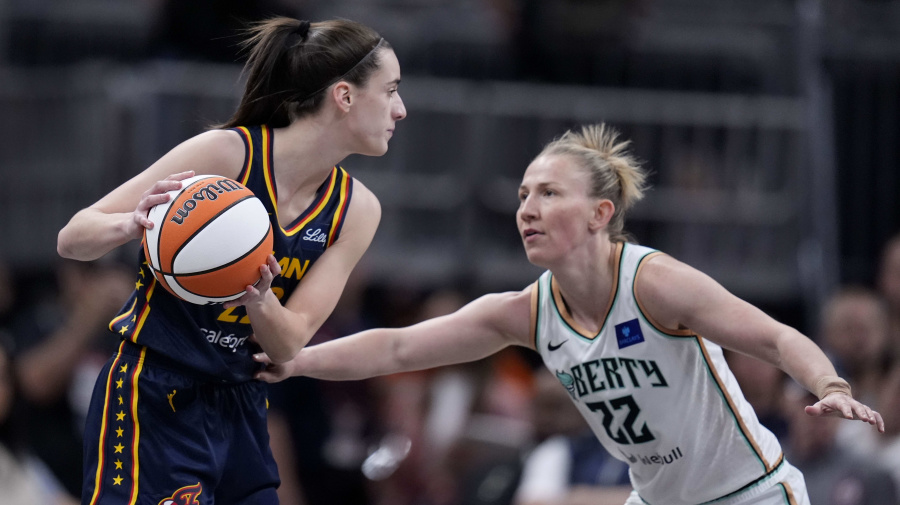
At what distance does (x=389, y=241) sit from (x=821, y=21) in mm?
3573

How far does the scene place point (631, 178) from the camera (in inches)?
189

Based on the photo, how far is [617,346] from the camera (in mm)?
4441

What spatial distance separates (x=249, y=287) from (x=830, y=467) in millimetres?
3947

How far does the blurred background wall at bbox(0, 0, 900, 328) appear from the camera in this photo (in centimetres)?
847

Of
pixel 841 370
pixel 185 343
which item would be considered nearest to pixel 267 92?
pixel 185 343

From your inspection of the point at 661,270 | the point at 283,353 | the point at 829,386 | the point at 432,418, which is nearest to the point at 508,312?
the point at 661,270

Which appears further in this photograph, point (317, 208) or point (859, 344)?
point (859, 344)

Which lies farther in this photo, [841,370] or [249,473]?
[841,370]

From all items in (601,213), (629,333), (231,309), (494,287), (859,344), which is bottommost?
(494,287)

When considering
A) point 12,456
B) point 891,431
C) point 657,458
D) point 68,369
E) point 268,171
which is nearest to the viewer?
point 268,171

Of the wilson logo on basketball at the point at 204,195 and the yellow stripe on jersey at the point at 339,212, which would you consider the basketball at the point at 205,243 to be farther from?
the yellow stripe on jersey at the point at 339,212

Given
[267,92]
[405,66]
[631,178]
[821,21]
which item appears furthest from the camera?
[405,66]

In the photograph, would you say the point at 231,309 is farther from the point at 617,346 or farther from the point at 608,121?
the point at 608,121

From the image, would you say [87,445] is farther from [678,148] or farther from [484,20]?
[484,20]
